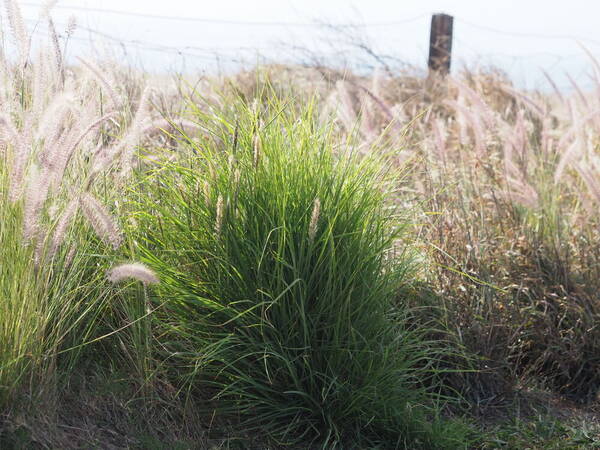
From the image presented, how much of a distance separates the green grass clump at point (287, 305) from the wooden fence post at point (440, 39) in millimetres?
7075

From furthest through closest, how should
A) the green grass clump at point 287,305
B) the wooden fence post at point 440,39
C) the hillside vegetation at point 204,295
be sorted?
the wooden fence post at point 440,39 < the green grass clump at point 287,305 < the hillside vegetation at point 204,295

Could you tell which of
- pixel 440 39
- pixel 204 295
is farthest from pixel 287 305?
pixel 440 39

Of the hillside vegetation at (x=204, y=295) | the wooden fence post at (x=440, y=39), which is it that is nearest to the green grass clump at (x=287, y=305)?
the hillside vegetation at (x=204, y=295)

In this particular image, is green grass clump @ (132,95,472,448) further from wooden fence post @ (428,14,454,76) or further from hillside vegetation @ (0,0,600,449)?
wooden fence post @ (428,14,454,76)

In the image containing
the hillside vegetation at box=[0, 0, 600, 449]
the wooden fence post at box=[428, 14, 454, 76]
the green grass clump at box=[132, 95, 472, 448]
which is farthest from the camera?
the wooden fence post at box=[428, 14, 454, 76]

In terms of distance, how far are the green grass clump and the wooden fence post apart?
23.2 ft

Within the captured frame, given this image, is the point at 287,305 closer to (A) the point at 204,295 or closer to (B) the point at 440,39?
(A) the point at 204,295

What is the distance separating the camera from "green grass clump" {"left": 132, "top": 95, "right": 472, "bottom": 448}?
2502 mm

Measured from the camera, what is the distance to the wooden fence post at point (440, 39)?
9.38 m

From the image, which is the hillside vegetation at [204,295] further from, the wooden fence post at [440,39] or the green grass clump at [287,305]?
the wooden fence post at [440,39]

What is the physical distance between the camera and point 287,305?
254 cm

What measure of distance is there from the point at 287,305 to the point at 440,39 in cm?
761

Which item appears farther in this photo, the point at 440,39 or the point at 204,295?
the point at 440,39

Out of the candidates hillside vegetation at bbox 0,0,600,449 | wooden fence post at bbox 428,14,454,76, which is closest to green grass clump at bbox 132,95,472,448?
hillside vegetation at bbox 0,0,600,449
